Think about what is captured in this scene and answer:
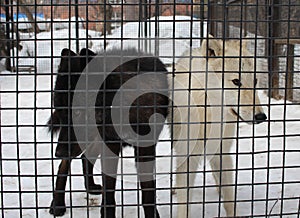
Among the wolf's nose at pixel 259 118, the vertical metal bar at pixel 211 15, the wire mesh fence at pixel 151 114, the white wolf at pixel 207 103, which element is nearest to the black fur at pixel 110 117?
the wire mesh fence at pixel 151 114

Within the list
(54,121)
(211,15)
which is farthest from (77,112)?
(211,15)

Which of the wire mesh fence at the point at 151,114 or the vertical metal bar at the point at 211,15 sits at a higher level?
the vertical metal bar at the point at 211,15

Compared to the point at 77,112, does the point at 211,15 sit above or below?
above

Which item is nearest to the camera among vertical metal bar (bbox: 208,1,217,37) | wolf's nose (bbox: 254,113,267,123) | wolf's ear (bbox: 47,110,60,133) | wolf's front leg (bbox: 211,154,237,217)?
vertical metal bar (bbox: 208,1,217,37)

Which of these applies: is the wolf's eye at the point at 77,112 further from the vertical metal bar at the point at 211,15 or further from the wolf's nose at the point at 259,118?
the wolf's nose at the point at 259,118

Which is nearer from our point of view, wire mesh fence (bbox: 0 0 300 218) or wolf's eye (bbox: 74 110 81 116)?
wire mesh fence (bbox: 0 0 300 218)

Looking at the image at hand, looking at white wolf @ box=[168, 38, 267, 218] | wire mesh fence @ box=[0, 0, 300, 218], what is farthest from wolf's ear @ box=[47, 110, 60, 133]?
white wolf @ box=[168, 38, 267, 218]

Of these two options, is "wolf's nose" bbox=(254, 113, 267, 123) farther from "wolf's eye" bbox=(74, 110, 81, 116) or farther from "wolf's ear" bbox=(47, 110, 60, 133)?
"wolf's ear" bbox=(47, 110, 60, 133)

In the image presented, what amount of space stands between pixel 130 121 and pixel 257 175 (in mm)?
1842

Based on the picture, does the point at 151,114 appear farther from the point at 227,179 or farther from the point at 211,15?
the point at 211,15

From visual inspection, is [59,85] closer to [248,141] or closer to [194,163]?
[194,163]

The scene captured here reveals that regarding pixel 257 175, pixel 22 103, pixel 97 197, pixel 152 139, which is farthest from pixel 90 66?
pixel 22 103

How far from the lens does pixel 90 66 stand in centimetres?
258

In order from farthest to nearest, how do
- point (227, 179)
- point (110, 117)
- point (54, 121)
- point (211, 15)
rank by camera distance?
point (211, 15) → point (227, 179) → point (54, 121) → point (110, 117)
